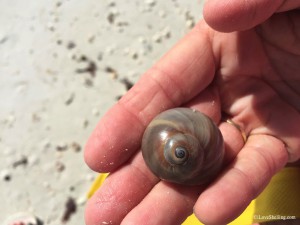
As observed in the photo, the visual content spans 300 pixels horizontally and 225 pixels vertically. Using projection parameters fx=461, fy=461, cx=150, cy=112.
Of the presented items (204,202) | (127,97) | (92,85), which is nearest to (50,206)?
(92,85)

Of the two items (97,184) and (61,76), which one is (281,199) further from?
(61,76)

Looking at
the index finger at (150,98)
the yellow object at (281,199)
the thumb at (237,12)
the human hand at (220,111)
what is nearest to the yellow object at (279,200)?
the yellow object at (281,199)

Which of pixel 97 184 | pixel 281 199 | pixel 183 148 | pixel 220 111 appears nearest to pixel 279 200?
pixel 281 199

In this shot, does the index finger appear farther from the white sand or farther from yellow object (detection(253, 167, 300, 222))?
the white sand

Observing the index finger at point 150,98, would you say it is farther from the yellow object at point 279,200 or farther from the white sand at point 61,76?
the white sand at point 61,76

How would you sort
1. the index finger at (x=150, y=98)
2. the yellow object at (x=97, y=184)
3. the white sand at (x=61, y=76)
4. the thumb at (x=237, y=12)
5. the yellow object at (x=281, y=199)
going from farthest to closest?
the white sand at (x=61, y=76), the yellow object at (x=97, y=184), the yellow object at (x=281, y=199), the index finger at (x=150, y=98), the thumb at (x=237, y=12)
